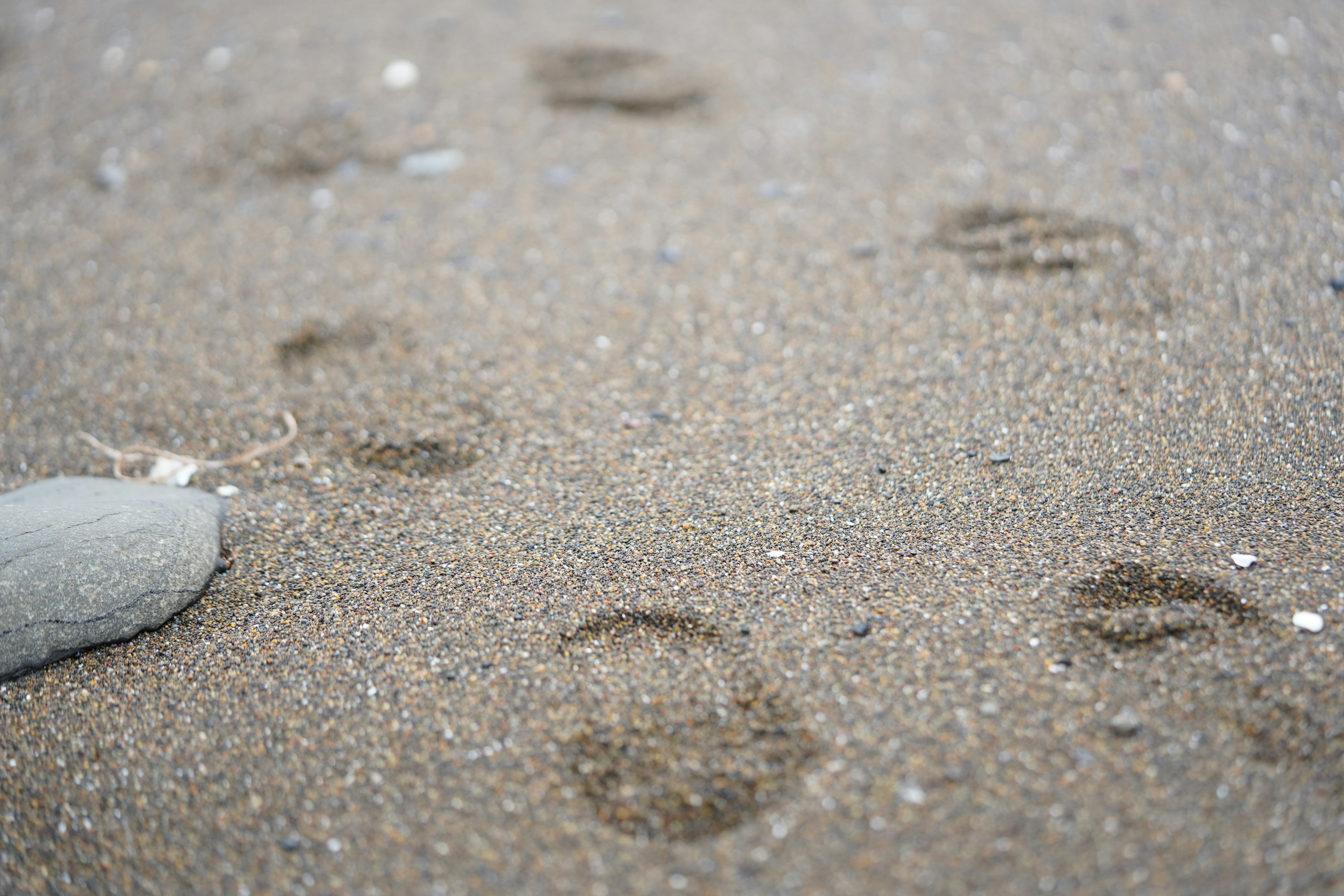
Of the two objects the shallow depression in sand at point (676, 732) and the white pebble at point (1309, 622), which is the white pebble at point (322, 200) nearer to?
the shallow depression in sand at point (676, 732)

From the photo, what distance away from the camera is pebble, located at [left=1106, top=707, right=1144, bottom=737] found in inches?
63.9

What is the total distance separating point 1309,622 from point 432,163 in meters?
2.98

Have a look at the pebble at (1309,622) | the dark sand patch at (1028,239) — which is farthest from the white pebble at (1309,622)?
the dark sand patch at (1028,239)

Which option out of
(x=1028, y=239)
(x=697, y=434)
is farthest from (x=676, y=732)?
(x=1028, y=239)

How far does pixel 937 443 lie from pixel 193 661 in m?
1.78

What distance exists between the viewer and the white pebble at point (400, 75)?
12.0ft

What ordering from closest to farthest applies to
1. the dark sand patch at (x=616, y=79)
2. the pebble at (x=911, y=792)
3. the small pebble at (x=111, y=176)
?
the pebble at (x=911, y=792) < the small pebble at (x=111, y=176) < the dark sand patch at (x=616, y=79)

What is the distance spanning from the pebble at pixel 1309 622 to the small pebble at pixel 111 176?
12.6 ft

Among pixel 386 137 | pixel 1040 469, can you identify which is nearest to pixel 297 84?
pixel 386 137

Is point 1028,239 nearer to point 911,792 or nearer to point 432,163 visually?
point 911,792

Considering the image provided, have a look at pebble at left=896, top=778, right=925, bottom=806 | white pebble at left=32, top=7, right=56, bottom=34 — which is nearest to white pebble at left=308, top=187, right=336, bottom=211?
white pebble at left=32, top=7, right=56, bottom=34

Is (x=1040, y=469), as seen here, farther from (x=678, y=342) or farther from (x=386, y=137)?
(x=386, y=137)

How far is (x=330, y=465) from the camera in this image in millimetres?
2430

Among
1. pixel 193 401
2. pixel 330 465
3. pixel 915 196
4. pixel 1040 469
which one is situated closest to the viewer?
pixel 1040 469
